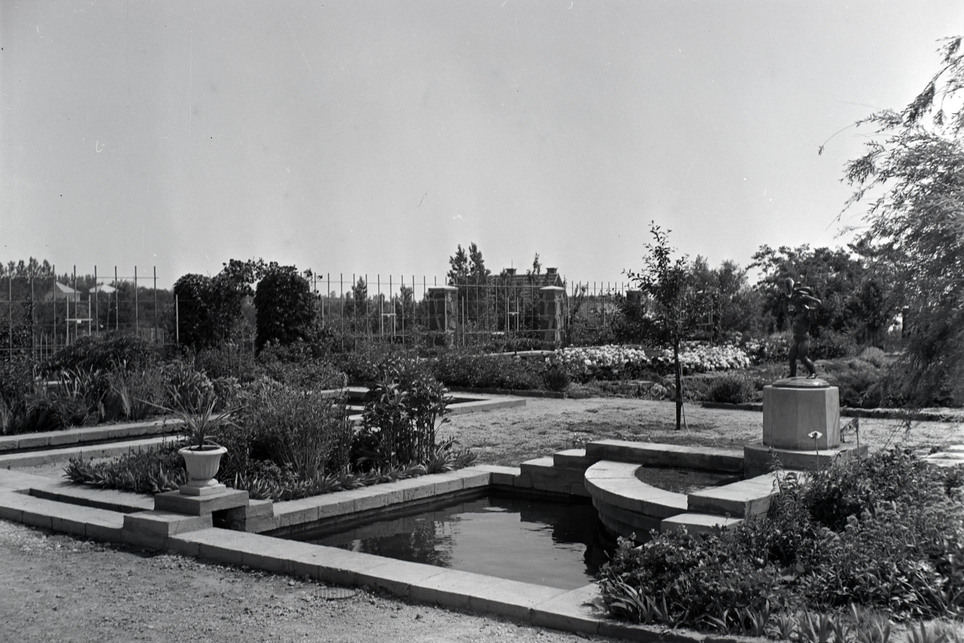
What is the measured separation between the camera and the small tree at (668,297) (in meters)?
13.6

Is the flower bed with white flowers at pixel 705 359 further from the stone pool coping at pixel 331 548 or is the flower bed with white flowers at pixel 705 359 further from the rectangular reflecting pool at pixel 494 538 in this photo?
the rectangular reflecting pool at pixel 494 538

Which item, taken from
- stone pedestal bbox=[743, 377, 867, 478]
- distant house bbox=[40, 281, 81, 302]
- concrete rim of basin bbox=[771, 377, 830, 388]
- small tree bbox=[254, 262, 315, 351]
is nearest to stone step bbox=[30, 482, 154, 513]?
stone pedestal bbox=[743, 377, 867, 478]

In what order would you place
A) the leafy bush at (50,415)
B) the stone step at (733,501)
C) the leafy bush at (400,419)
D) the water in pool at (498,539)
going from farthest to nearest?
the leafy bush at (50,415)
the leafy bush at (400,419)
the water in pool at (498,539)
the stone step at (733,501)

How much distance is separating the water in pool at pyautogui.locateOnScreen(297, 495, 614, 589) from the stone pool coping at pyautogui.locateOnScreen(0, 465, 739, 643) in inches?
12.8

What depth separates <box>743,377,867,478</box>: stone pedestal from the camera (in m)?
8.64

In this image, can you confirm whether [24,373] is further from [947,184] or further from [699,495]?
[947,184]

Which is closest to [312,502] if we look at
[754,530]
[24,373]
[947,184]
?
[754,530]

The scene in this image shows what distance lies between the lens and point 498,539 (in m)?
7.88

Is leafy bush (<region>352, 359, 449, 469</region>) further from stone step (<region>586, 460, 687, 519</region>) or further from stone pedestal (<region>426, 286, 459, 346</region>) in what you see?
stone pedestal (<region>426, 286, 459, 346</region>)

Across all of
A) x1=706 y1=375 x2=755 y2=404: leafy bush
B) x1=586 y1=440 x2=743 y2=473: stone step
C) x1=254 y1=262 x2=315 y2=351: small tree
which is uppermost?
x1=254 y1=262 x2=315 y2=351: small tree

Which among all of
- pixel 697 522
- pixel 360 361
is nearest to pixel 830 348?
pixel 360 361

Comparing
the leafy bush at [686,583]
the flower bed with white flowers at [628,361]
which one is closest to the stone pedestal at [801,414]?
the leafy bush at [686,583]

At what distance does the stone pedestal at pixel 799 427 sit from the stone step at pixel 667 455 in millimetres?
228

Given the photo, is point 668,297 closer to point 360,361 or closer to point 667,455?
point 667,455
